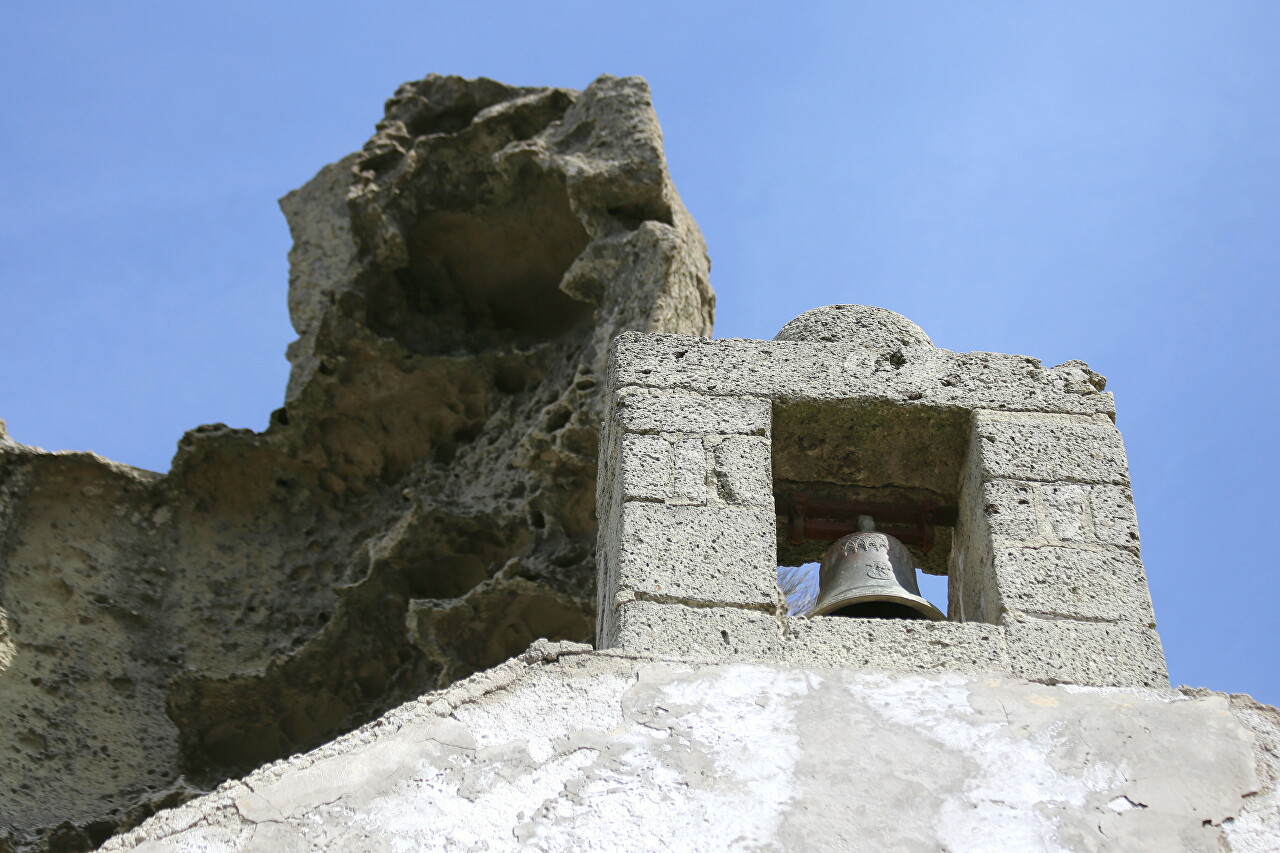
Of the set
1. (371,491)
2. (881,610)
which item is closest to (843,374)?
(881,610)

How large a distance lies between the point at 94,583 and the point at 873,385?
456 cm

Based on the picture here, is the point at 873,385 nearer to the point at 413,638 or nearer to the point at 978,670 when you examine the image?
the point at 978,670

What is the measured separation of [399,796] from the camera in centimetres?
457

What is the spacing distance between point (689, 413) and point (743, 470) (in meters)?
0.28

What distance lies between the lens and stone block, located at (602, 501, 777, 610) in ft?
17.6

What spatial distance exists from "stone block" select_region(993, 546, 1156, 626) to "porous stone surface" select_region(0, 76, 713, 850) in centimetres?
323

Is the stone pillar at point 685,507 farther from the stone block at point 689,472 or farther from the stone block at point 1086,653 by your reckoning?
the stone block at point 1086,653

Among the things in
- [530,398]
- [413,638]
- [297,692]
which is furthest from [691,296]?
[297,692]

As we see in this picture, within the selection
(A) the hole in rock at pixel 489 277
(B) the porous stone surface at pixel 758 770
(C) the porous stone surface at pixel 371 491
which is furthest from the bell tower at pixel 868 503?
(A) the hole in rock at pixel 489 277

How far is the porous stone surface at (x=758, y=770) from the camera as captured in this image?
4.49 metres

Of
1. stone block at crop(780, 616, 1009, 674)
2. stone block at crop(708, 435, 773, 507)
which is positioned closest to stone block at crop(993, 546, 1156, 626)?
stone block at crop(780, 616, 1009, 674)

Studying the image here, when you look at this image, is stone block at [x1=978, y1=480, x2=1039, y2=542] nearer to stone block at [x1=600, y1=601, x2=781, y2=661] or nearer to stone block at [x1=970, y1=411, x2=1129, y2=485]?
stone block at [x1=970, y1=411, x2=1129, y2=485]

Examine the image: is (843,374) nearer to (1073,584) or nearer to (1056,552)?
(1056,552)

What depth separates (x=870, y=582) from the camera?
5789 millimetres
